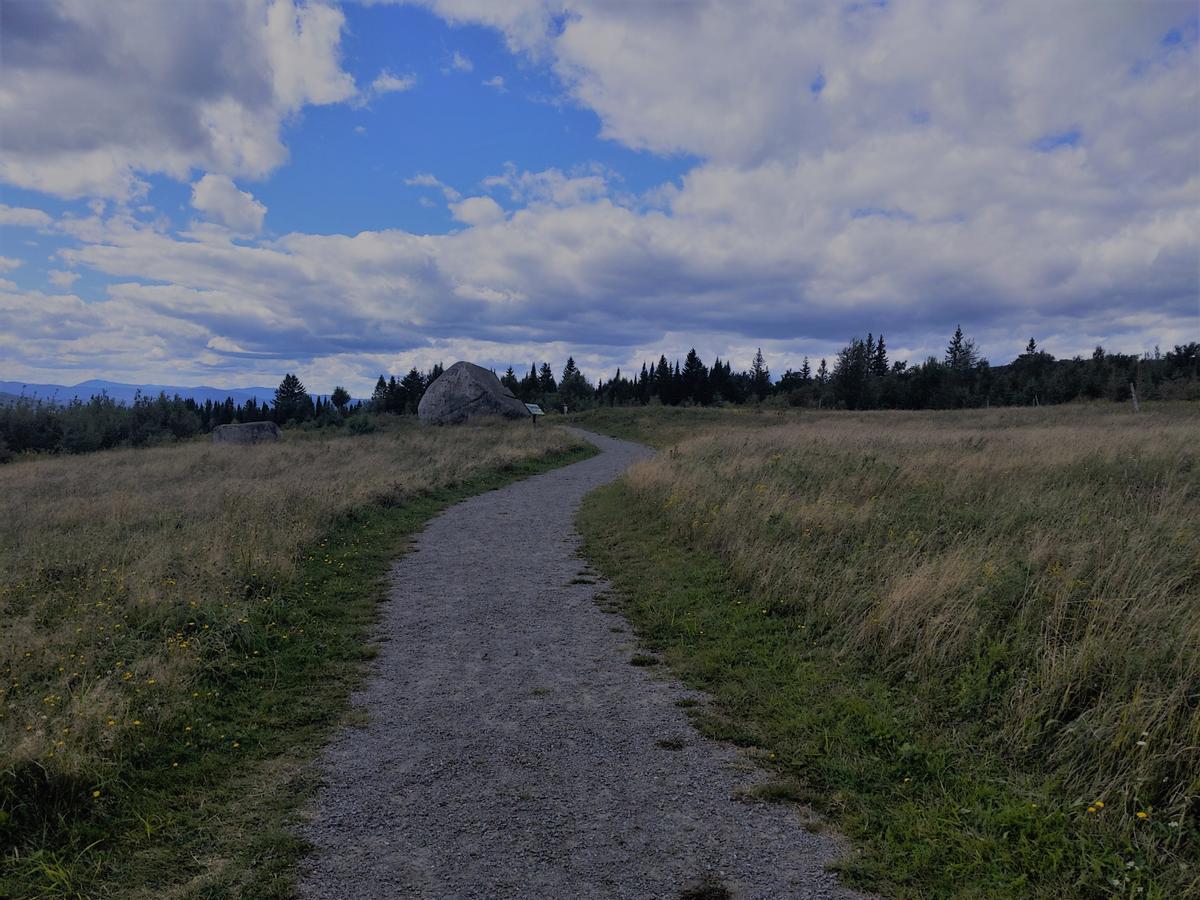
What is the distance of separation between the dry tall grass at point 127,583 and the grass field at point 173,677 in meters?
0.03

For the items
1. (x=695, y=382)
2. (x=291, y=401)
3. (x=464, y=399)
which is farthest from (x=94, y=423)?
(x=695, y=382)

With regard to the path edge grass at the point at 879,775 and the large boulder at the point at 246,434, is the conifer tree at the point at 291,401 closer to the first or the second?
the large boulder at the point at 246,434

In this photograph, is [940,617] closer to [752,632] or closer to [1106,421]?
[752,632]

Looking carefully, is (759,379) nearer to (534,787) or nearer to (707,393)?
(707,393)

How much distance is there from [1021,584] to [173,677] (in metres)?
7.48

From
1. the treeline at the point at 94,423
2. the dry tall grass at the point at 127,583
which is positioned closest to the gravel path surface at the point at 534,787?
the dry tall grass at the point at 127,583

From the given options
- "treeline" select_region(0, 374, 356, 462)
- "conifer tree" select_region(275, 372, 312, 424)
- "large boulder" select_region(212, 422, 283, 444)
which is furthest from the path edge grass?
"conifer tree" select_region(275, 372, 312, 424)

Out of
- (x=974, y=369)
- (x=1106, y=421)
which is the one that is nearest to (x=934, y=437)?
(x=1106, y=421)

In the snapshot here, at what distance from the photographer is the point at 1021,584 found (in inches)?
233

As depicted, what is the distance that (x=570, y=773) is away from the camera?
4.47 meters

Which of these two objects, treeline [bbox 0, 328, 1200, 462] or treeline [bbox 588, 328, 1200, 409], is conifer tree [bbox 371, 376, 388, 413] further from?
treeline [bbox 588, 328, 1200, 409]

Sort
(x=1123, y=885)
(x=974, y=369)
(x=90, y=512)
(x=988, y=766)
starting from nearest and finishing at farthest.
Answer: (x=1123, y=885) < (x=988, y=766) < (x=90, y=512) < (x=974, y=369)

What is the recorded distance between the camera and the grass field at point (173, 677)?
363cm

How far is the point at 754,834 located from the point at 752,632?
3.29 metres
